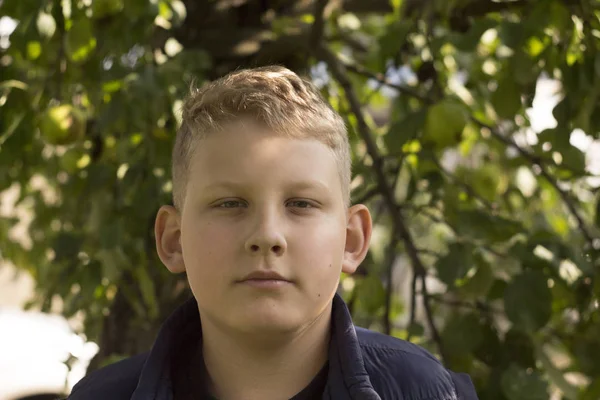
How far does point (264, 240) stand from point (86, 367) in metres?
1.13

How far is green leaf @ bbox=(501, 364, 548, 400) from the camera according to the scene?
1.62 metres

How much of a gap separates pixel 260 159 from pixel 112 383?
39cm

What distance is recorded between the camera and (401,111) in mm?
2463

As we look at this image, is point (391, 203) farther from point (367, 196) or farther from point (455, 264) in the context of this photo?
point (455, 264)

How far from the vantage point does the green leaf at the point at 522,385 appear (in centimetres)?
162

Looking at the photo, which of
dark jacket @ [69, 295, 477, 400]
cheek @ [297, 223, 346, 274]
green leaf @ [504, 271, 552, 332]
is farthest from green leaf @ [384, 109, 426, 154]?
cheek @ [297, 223, 346, 274]

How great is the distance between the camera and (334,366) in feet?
3.52

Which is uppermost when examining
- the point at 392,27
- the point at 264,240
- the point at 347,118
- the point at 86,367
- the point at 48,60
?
the point at 264,240

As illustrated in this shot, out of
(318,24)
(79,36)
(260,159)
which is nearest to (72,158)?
(79,36)

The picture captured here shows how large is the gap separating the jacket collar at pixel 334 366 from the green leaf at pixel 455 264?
0.58 meters

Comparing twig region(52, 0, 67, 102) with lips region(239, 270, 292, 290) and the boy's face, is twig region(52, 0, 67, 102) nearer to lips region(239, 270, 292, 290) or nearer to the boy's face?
the boy's face

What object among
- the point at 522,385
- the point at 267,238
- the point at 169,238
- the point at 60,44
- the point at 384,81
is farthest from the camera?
the point at 384,81

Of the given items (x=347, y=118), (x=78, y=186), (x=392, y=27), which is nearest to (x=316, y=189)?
(x=392, y=27)

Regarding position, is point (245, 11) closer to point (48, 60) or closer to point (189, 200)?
point (48, 60)
